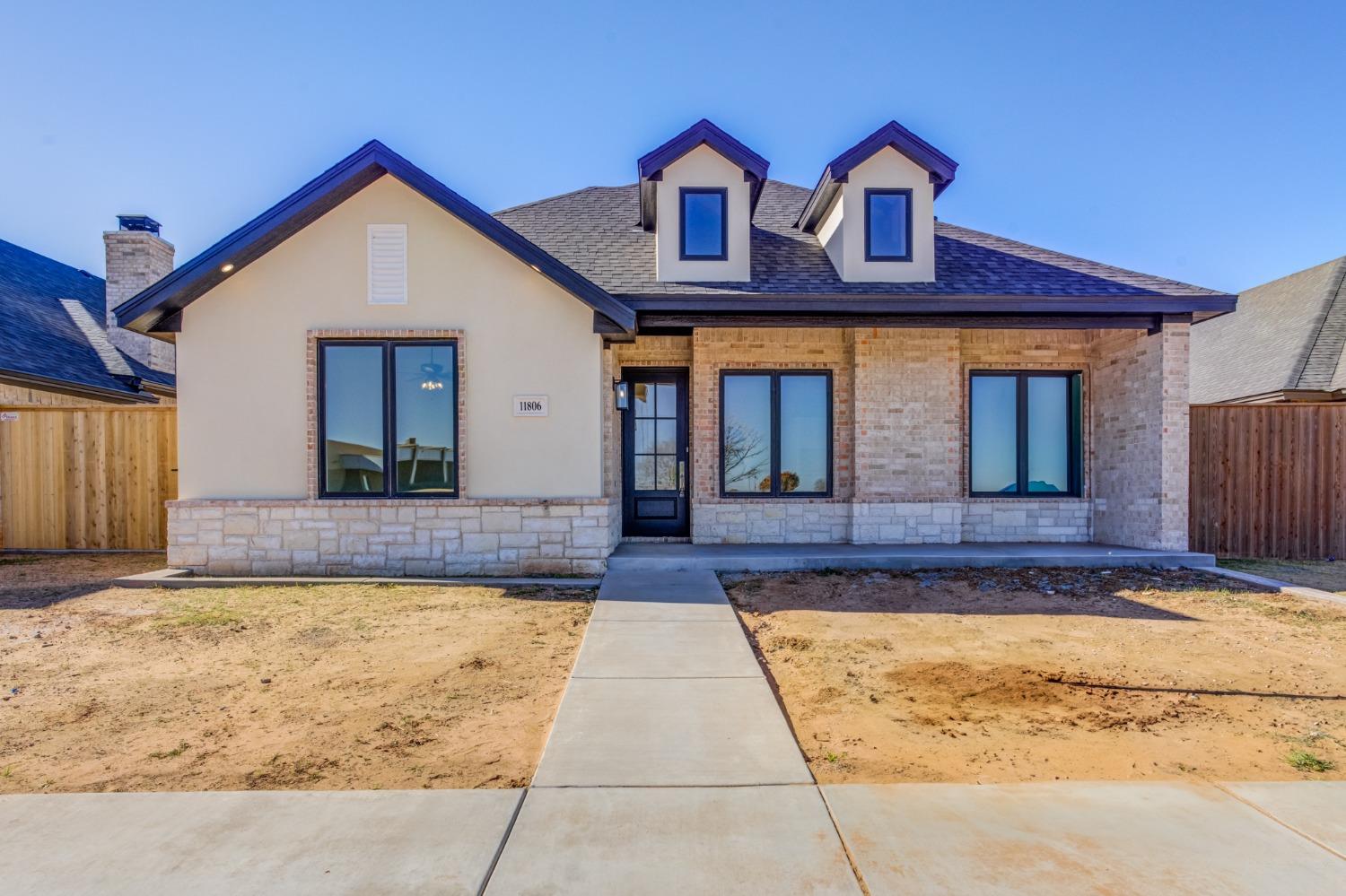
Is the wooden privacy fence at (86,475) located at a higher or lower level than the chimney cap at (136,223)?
lower

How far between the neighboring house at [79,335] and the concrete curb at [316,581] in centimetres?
681

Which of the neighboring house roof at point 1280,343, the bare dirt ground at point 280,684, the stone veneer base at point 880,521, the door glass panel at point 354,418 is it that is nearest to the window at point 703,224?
the stone veneer base at point 880,521

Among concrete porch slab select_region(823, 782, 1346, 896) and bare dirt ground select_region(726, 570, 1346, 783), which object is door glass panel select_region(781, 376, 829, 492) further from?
concrete porch slab select_region(823, 782, 1346, 896)

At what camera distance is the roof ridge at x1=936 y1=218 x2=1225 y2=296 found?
912 cm

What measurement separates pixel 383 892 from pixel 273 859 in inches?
21.2

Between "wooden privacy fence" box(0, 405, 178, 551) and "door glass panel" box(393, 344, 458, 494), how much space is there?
14.2 ft

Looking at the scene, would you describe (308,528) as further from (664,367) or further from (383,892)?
(383,892)

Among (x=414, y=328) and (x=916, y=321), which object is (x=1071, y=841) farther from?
(x=414, y=328)

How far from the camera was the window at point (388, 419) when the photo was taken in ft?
27.6

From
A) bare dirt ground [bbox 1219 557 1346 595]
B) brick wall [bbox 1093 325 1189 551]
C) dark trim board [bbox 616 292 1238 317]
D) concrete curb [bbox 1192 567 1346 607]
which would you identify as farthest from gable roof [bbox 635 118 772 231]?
bare dirt ground [bbox 1219 557 1346 595]

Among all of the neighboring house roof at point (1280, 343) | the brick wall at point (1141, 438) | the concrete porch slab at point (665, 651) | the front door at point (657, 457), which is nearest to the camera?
the concrete porch slab at point (665, 651)

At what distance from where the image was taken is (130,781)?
3342 millimetres

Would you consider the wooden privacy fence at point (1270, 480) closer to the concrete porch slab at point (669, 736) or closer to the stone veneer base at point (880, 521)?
the stone veneer base at point (880, 521)

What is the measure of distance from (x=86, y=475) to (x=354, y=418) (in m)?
5.00
